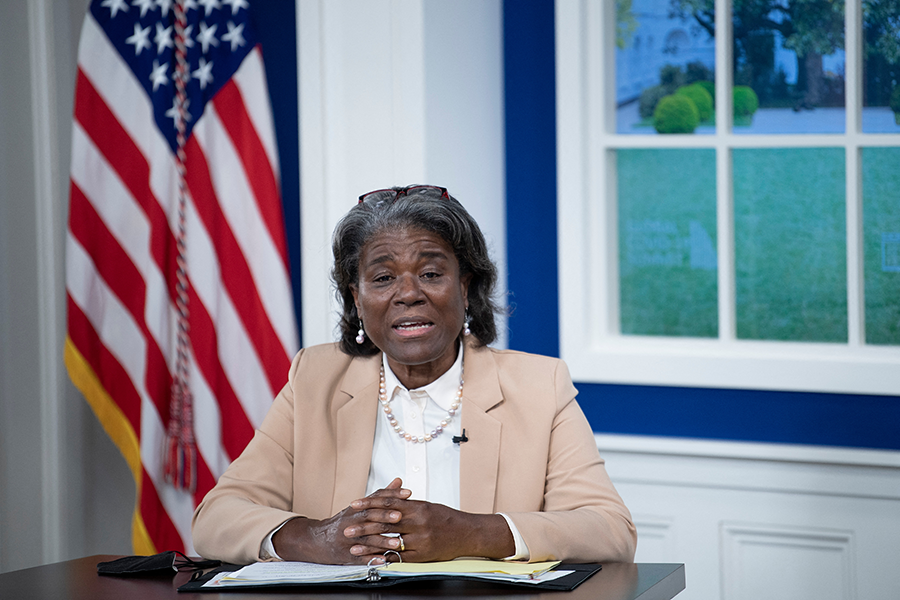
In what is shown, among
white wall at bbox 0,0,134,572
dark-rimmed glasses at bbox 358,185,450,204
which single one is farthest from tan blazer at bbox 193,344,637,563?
white wall at bbox 0,0,134,572

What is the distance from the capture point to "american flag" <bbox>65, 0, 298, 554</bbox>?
2.62 m

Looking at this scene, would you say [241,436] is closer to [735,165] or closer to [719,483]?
[719,483]

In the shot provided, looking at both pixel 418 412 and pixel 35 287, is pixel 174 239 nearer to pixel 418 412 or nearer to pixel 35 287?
pixel 35 287

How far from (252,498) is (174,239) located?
109cm

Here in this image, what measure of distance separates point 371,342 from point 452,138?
0.92 m

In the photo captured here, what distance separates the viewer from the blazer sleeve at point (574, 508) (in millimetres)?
1558

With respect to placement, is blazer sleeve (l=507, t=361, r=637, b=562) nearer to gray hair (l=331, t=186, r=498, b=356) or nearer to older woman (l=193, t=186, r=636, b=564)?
older woman (l=193, t=186, r=636, b=564)

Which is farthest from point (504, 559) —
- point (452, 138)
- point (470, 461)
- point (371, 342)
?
point (452, 138)

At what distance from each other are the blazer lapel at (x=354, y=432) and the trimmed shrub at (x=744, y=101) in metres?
1.40

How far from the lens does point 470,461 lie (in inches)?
71.3

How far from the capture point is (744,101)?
2684 mm

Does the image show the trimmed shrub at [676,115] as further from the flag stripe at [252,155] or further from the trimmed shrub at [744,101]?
the flag stripe at [252,155]

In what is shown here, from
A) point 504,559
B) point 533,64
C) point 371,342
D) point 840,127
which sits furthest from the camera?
point 533,64

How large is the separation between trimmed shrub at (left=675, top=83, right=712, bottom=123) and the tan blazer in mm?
1183
